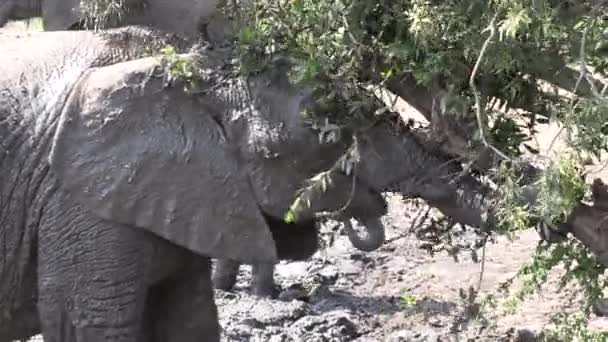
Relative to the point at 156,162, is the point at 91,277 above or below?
below

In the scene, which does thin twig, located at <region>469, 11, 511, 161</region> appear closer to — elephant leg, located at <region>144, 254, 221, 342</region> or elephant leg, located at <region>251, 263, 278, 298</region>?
elephant leg, located at <region>144, 254, 221, 342</region>

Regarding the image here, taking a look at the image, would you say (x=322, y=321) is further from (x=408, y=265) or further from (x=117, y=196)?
(x=117, y=196)

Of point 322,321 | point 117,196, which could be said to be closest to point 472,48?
point 117,196

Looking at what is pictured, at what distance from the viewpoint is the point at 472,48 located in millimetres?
2980

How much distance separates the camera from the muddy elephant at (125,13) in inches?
169

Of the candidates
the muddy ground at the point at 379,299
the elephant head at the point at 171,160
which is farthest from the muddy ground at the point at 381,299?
the elephant head at the point at 171,160

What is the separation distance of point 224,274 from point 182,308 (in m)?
1.93

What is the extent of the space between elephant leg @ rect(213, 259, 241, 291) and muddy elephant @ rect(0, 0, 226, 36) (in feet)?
3.63

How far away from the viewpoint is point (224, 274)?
6027mm

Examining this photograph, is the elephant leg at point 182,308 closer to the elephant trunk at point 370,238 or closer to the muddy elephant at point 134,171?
the muddy elephant at point 134,171

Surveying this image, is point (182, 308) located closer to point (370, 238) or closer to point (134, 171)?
point (134, 171)

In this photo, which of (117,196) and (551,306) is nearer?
(117,196)

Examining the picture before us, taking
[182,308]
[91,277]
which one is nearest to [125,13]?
[182,308]

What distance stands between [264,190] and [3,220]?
2.53 ft
